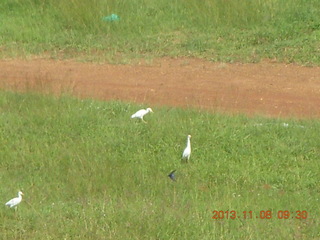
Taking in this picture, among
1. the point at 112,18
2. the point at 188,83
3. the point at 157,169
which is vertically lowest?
the point at 188,83

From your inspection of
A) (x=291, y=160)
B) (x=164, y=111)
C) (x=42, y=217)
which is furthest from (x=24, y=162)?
(x=291, y=160)

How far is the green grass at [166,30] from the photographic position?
9961 mm

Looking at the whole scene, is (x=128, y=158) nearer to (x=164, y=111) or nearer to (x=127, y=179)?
(x=127, y=179)

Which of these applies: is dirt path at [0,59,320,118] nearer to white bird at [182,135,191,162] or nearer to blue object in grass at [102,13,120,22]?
blue object in grass at [102,13,120,22]

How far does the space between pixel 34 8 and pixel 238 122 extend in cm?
511

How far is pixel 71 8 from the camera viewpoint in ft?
35.9

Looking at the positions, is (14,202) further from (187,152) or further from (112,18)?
(112,18)

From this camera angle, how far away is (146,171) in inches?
241

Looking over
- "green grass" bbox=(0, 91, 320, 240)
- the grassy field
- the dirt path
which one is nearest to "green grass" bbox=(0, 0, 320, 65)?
the grassy field
